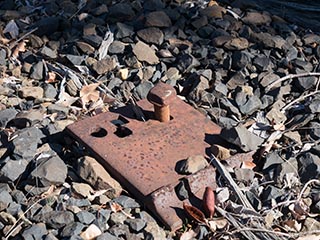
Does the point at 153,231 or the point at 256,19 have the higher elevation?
the point at 256,19

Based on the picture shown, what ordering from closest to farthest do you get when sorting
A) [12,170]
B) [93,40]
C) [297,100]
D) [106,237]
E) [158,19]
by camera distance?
[106,237], [12,170], [297,100], [93,40], [158,19]

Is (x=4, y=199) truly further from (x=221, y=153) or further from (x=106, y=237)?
(x=221, y=153)

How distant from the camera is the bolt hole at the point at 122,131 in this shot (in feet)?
9.06

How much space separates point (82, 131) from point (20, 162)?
0.24 meters

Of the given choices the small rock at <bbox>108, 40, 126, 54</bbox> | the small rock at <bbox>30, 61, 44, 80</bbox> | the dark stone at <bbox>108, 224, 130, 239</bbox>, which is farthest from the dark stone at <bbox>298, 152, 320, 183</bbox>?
the small rock at <bbox>30, 61, 44, 80</bbox>

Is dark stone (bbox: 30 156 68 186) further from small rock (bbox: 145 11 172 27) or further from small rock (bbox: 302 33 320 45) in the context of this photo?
small rock (bbox: 302 33 320 45)

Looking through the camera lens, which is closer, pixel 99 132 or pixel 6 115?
pixel 99 132

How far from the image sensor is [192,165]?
255 cm

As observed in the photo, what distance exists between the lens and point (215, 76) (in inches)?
123

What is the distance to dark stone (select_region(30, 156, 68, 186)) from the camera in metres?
2.54

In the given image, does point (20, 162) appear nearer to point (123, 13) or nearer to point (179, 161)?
point (179, 161)

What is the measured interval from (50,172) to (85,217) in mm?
220

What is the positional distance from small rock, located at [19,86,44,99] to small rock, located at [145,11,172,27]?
2.03 feet

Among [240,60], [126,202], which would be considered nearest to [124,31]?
[240,60]
